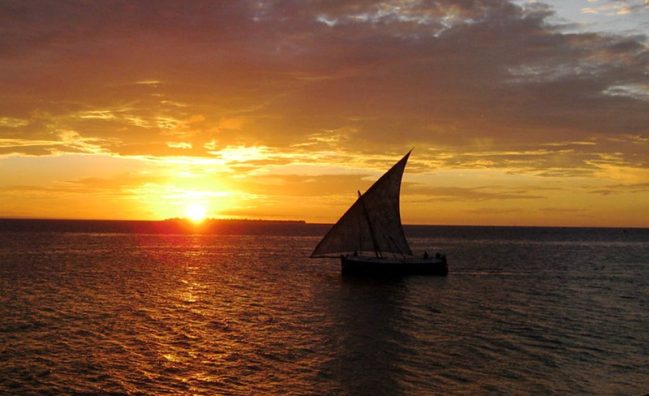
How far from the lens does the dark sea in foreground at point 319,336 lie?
29.0m

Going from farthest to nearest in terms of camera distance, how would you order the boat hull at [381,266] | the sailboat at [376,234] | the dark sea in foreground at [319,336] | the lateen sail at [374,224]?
the lateen sail at [374,224] < the sailboat at [376,234] < the boat hull at [381,266] < the dark sea in foreground at [319,336]

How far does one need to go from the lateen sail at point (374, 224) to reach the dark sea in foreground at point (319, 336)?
5467mm

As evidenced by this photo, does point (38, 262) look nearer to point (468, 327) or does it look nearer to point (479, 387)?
point (468, 327)

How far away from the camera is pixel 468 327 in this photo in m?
43.1

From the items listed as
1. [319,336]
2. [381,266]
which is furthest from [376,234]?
[319,336]

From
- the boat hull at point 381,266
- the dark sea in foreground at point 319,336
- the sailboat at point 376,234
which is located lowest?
the dark sea in foreground at point 319,336

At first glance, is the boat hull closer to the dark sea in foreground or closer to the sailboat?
the sailboat

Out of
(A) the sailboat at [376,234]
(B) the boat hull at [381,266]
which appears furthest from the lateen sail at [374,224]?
(B) the boat hull at [381,266]

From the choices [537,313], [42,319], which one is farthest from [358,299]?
[42,319]

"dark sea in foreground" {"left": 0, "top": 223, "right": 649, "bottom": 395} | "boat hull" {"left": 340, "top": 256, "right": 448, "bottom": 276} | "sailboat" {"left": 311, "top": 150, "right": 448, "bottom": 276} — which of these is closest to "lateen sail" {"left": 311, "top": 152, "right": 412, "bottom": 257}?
"sailboat" {"left": 311, "top": 150, "right": 448, "bottom": 276}

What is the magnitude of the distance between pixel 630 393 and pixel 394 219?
52122 mm

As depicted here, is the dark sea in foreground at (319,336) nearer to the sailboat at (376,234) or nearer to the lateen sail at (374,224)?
the sailboat at (376,234)

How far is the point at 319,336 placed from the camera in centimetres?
3959

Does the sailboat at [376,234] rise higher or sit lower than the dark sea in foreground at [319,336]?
higher
